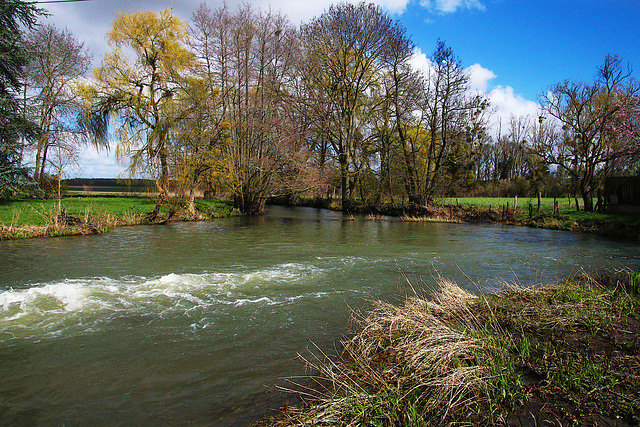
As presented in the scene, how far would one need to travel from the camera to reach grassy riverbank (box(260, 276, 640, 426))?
2.76m

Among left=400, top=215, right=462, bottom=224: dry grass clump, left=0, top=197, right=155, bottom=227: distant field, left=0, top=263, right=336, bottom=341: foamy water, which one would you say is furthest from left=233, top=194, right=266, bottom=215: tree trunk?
left=0, top=263, right=336, bottom=341: foamy water

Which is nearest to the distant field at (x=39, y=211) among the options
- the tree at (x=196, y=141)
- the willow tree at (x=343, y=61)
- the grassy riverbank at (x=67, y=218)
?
the grassy riverbank at (x=67, y=218)

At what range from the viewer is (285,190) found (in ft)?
95.2

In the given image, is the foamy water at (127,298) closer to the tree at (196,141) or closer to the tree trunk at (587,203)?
the tree at (196,141)

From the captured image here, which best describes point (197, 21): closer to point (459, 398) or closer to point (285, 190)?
point (285, 190)

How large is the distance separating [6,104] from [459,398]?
22.1 meters

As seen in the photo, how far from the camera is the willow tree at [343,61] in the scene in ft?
89.0

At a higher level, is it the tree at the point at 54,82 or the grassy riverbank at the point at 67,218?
the tree at the point at 54,82

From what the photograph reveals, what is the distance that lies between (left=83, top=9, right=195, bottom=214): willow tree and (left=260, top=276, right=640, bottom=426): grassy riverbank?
68.6ft

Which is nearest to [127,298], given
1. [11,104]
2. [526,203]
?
[11,104]

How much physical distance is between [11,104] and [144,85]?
8174mm

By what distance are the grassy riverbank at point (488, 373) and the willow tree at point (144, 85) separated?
20.9m

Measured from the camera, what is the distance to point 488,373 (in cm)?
320

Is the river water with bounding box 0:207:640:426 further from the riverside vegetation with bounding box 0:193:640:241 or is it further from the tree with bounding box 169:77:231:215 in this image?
the tree with bounding box 169:77:231:215
